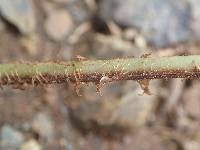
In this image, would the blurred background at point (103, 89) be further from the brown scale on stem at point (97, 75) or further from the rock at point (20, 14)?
the brown scale on stem at point (97, 75)

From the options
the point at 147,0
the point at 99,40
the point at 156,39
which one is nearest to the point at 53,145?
the point at 99,40

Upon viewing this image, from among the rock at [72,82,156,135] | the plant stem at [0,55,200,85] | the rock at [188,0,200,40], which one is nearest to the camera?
the plant stem at [0,55,200,85]

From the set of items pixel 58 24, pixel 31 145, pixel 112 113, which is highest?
pixel 58 24

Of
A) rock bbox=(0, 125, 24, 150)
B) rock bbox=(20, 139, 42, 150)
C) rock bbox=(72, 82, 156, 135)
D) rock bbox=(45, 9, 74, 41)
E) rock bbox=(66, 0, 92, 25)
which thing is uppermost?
rock bbox=(66, 0, 92, 25)

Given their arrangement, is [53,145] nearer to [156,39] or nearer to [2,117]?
[2,117]

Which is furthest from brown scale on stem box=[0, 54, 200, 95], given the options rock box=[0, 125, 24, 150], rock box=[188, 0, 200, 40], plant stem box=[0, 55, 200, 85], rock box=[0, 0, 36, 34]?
rock box=[188, 0, 200, 40]

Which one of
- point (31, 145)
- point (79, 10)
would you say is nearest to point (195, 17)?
point (79, 10)

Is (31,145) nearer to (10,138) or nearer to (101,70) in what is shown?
(10,138)

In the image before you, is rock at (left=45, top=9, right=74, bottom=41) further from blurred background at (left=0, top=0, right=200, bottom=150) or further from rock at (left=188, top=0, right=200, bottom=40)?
rock at (left=188, top=0, right=200, bottom=40)
